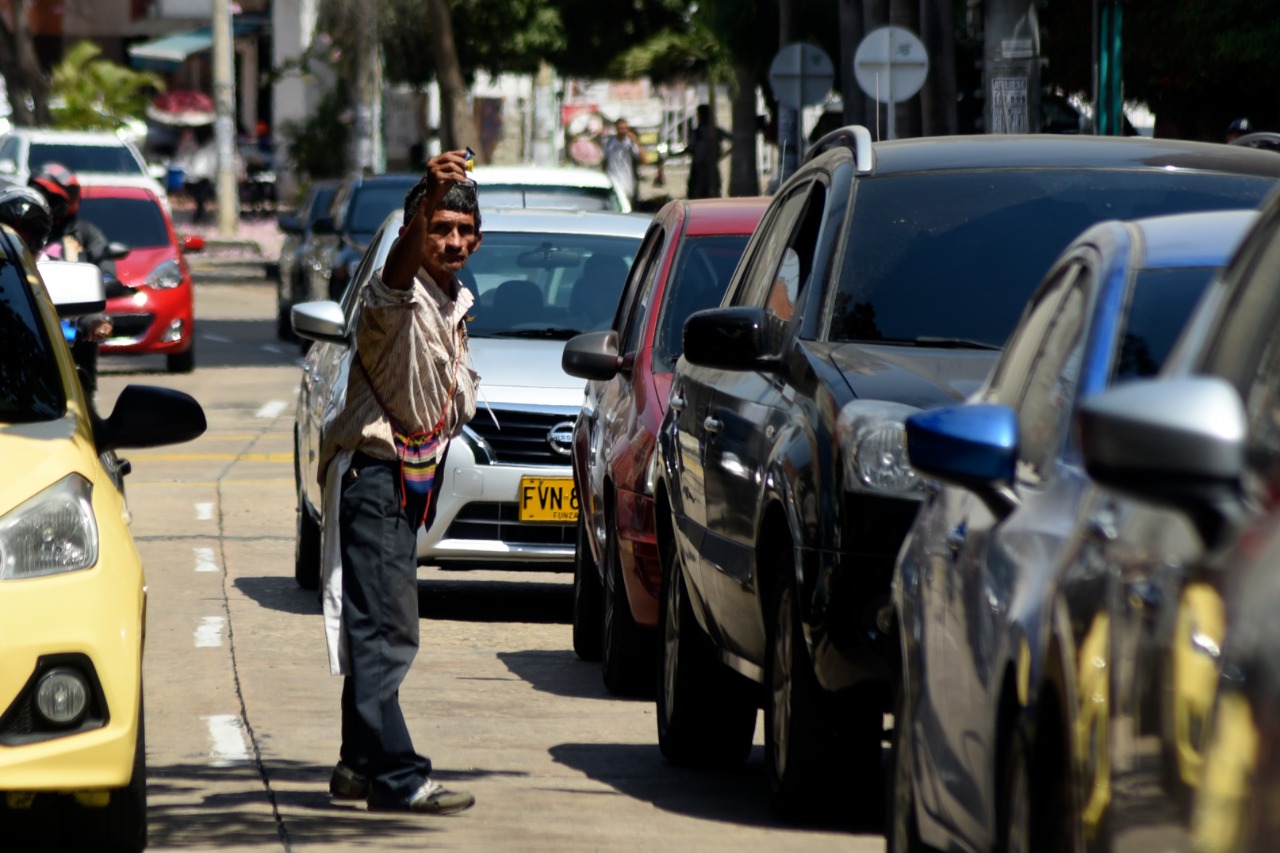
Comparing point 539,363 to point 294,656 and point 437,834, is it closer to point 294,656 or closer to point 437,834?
point 294,656

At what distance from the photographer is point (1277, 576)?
2.82 metres

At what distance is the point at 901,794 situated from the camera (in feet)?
16.6

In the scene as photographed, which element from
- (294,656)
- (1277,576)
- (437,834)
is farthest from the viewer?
(294,656)

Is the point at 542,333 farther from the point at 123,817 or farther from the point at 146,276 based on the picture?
the point at 146,276

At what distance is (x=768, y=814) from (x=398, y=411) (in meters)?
1.45

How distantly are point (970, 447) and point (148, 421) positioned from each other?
2.78 metres

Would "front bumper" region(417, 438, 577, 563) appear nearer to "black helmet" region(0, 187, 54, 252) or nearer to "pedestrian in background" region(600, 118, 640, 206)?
"black helmet" region(0, 187, 54, 252)

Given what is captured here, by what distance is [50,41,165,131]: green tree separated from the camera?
1972 inches

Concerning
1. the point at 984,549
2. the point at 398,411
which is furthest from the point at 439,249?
the point at 984,549

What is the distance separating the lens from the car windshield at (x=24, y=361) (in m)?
6.31

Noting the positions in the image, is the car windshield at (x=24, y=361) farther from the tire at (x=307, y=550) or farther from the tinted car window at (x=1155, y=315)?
the tire at (x=307, y=550)

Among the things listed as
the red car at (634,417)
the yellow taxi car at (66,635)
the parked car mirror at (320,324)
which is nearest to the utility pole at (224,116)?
the parked car mirror at (320,324)

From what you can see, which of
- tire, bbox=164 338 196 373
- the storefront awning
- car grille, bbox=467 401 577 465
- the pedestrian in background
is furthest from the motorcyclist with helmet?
the storefront awning

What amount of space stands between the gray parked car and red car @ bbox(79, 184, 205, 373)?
12.2 metres
